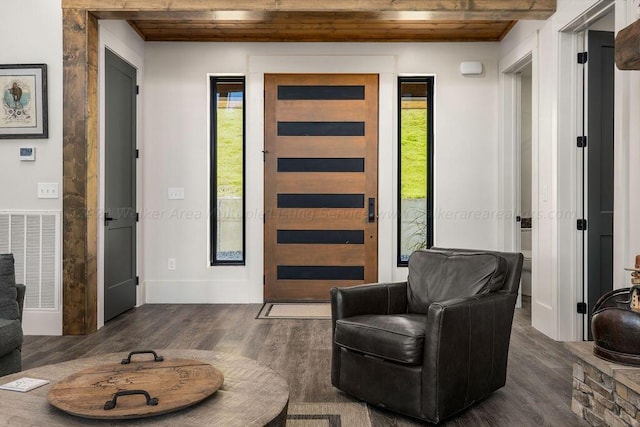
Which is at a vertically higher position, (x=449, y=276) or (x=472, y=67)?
(x=472, y=67)

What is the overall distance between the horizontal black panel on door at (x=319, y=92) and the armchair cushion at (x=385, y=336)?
10.7ft

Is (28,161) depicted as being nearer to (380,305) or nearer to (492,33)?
(380,305)

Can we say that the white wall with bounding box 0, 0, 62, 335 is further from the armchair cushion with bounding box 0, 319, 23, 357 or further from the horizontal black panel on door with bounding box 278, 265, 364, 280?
the horizontal black panel on door with bounding box 278, 265, 364, 280

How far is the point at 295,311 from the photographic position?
16.9ft

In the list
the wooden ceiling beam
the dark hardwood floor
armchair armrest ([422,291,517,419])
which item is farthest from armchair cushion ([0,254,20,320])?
the wooden ceiling beam

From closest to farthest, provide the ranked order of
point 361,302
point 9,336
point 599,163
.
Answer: point 9,336 < point 361,302 < point 599,163

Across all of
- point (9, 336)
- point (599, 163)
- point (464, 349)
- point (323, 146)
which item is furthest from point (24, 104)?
point (599, 163)

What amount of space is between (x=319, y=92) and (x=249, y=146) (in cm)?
92

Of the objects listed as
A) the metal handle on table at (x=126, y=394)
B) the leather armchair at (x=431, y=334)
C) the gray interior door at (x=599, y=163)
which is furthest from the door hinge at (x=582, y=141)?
the metal handle on table at (x=126, y=394)

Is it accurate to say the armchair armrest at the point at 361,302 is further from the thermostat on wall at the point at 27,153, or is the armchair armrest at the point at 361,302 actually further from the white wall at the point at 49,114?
the thermostat on wall at the point at 27,153

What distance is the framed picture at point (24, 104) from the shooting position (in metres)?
4.20

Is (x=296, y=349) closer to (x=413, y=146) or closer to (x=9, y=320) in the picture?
(x=9, y=320)

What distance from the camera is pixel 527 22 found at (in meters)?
4.72

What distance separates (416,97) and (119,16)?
9.76 feet
